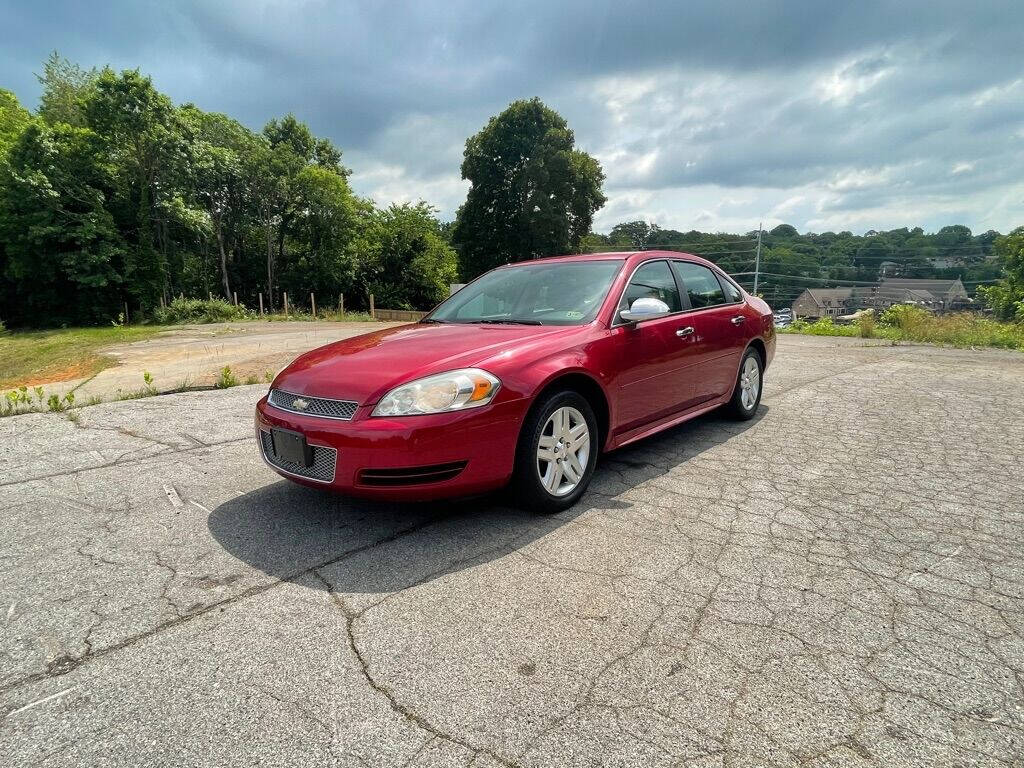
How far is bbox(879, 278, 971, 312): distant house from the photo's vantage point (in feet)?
156

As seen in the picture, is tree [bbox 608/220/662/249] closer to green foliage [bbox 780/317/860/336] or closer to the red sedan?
green foliage [bbox 780/317/860/336]

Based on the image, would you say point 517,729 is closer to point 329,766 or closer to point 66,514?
point 329,766

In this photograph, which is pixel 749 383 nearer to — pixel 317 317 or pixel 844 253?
pixel 317 317

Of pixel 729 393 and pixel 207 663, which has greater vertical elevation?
pixel 729 393

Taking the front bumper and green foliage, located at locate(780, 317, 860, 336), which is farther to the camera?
green foliage, located at locate(780, 317, 860, 336)

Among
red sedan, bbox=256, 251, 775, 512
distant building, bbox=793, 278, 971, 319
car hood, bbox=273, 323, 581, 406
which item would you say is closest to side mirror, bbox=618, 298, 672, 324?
red sedan, bbox=256, 251, 775, 512

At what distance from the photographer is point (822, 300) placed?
5309 cm

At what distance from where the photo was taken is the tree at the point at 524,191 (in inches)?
1499

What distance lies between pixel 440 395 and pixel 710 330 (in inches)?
105

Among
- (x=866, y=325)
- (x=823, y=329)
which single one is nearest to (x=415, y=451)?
(x=866, y=325)

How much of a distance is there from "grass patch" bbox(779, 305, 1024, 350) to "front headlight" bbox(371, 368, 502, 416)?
510 inches

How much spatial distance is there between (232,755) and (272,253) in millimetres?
41637

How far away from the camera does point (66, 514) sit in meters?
3.32

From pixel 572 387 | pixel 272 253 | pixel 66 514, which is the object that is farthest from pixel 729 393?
pixel 272 253
